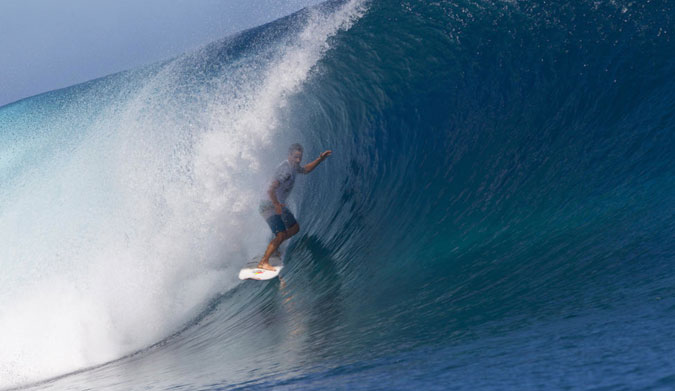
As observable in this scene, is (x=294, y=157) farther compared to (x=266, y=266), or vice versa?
(x=266, y=266)

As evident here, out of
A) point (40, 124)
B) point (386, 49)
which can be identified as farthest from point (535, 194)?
point (40, 124)

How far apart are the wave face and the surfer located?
386 millimetres

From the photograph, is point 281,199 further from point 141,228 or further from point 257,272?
point 141,228

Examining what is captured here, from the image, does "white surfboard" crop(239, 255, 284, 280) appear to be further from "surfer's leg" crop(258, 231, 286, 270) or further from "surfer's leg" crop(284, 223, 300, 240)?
"surfer's leg" crop(284, 223, 300, 240)

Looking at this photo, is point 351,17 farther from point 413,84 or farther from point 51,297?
point 51,297

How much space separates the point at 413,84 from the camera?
28.1ft

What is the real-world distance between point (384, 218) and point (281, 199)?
46.5 inches

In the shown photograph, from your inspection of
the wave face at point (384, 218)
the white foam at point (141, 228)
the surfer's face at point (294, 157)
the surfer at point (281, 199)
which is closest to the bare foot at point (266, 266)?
the surfer at point (281, 199)

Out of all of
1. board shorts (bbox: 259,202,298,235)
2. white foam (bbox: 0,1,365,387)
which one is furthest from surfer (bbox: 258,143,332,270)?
white foam (bbox: 0,1,365,387)

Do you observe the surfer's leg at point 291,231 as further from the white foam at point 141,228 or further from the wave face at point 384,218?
the white foam at point 141,228

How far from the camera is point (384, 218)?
645 centimetres

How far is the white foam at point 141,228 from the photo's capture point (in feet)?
20.9

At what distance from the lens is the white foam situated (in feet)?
20.9

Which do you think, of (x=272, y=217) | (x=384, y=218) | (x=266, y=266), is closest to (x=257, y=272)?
(x=266, y=266)
